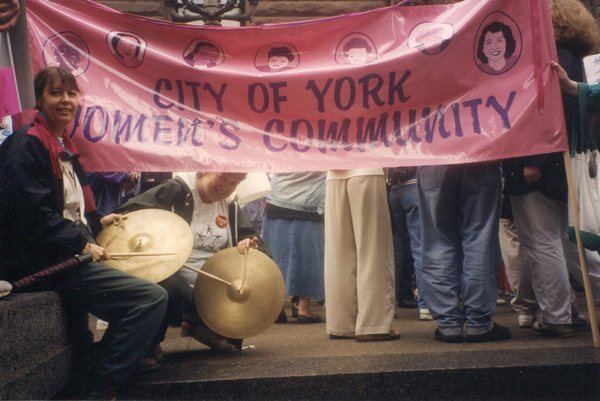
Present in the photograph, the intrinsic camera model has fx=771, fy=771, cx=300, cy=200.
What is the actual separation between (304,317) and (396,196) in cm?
130

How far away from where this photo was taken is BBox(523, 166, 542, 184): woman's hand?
4559 mm

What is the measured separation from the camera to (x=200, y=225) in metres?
4.58

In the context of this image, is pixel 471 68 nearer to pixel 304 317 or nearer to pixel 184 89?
pixel 184 89

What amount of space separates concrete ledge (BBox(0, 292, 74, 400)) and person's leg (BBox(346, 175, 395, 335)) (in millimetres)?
1870

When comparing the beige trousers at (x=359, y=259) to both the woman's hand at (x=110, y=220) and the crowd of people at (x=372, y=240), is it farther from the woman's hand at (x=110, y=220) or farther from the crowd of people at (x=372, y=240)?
the woman's hand at (x=110, y=220)

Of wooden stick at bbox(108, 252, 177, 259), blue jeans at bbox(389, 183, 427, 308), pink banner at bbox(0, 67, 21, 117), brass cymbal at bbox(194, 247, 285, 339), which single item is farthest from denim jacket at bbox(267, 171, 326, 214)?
pink banner at bbox(0, 67, 21, 117)

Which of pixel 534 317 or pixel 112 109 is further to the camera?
pixel 534 317

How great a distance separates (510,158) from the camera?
15.3ft

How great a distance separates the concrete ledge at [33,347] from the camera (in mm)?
2908

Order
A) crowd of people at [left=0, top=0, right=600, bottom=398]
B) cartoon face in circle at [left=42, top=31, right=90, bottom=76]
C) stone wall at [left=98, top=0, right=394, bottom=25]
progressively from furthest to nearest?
1. stone wall at [left=98, top=0, right=394, bottom=25]
2. cartoon face in circle at [left=42, top=31, right=90, bottom=76]
3. crowd of people at [left=0, top=0, right=600, bottom=398]

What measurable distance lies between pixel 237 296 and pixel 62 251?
1127 mm

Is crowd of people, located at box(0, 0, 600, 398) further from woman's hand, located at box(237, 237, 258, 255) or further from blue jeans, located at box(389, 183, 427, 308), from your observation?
blue jeans, located at box(389, 183, 427, 308)

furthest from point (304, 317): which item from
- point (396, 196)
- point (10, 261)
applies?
point (10, 261)

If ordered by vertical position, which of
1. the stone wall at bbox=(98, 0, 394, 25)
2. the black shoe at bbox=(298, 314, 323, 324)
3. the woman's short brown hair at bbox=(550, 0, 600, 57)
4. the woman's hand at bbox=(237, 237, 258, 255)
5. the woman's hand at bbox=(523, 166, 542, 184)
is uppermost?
the stone wall at bbox=(98, 0, 394, 25)
